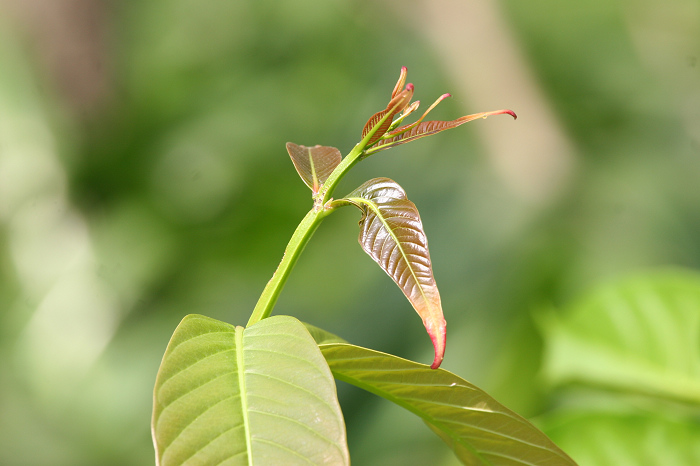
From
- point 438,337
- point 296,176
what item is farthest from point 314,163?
point 296,176

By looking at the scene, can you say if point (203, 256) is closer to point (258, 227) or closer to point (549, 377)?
point (258, 227)

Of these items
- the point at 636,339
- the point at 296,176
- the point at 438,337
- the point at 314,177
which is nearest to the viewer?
the point at 438,337

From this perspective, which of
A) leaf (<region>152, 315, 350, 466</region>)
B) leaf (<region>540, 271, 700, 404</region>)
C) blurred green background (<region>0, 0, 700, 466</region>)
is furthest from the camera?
blurred green background (<region>0, 0, 700, 466</region>)

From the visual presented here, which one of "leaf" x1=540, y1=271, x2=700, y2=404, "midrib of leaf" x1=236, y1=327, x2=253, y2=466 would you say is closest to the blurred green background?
"leaf" x1=540, y1=271, x2=700, y2=404

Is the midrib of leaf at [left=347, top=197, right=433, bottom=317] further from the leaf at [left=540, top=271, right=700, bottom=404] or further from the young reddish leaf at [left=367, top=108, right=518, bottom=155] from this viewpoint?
the leaf at [left=540, top=271, right=700, bottom=404]

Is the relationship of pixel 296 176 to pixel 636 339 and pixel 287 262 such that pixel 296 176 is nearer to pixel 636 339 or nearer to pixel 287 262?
pixel 636 339

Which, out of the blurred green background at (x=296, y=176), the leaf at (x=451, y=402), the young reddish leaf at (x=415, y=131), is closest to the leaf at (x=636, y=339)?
the leaf at (x=451, y=402)

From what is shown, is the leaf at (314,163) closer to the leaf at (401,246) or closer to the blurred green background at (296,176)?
the leaf at (401,246)
